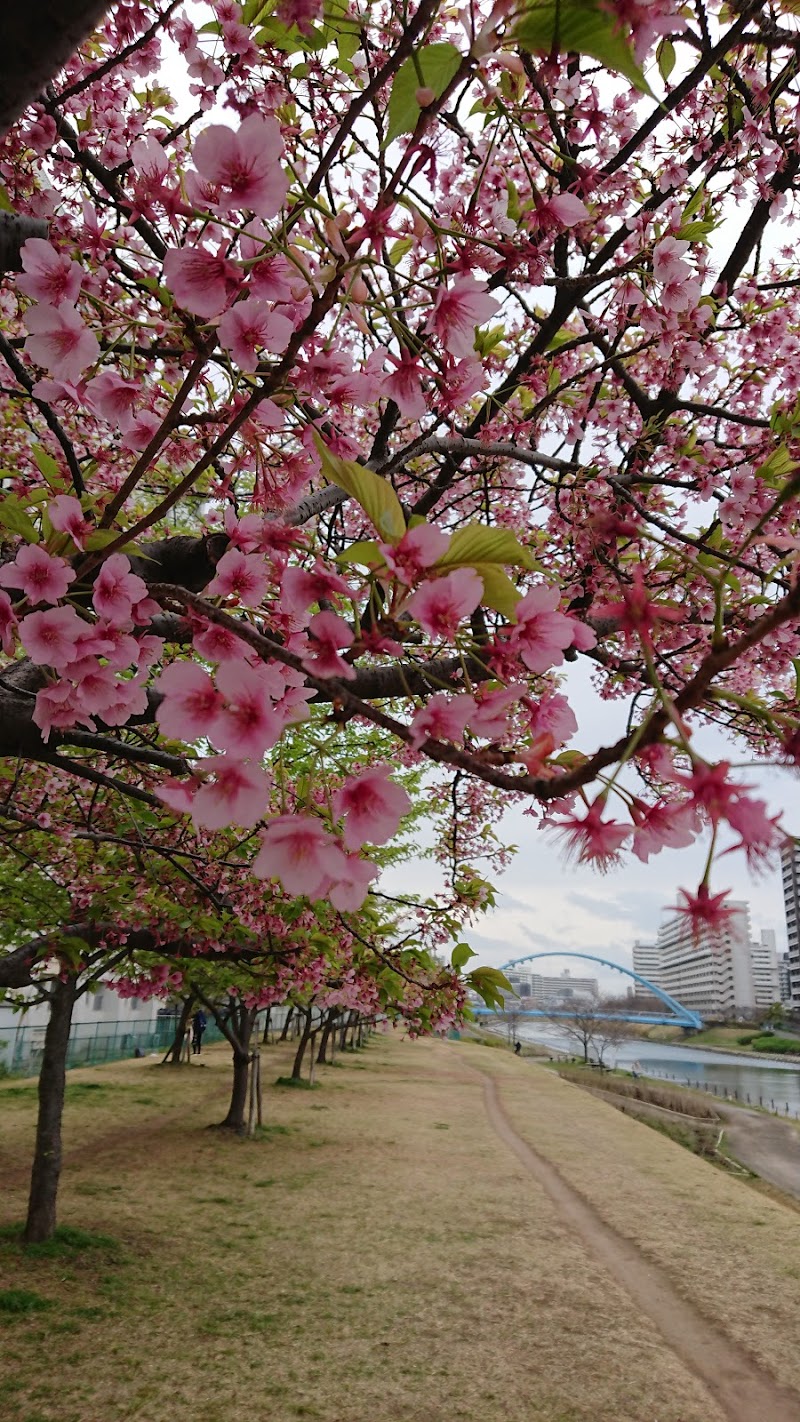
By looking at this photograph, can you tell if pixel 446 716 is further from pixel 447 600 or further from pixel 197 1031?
pixel 197 1031

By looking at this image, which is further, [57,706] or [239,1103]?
[239,1103]

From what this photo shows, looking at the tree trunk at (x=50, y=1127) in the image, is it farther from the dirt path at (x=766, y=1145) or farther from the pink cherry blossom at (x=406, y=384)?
the dirt path at (x=766, y=1145)

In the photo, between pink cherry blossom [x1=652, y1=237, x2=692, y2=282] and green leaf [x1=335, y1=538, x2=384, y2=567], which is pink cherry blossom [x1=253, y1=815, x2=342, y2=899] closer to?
green leaf [x1=335, y1=538, x2=384, y2=567]

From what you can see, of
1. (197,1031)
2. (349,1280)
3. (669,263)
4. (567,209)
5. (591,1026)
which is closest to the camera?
(567,209)

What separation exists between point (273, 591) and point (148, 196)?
2.02 feet

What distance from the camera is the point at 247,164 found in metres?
0.93

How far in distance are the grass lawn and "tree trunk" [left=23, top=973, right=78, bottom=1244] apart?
0.23 m

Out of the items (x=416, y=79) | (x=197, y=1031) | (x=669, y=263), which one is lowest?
(x=197, y=1031)

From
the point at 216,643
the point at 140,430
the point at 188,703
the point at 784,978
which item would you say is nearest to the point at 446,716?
the point at 188,703

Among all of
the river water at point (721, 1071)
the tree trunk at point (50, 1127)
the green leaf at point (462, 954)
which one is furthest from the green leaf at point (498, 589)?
the river water at point (721, 1071)

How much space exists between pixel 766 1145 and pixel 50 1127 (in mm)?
20387

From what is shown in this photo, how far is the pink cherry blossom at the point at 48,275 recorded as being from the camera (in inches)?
45.3

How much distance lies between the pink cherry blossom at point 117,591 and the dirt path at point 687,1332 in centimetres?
651

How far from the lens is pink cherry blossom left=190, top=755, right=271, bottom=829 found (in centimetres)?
94
